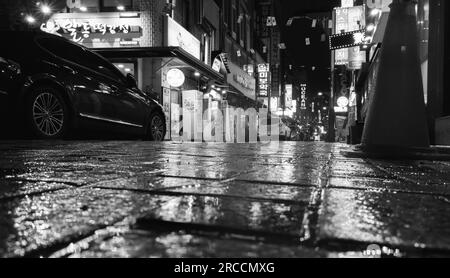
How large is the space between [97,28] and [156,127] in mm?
Answer: 7736

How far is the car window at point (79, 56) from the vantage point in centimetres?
636

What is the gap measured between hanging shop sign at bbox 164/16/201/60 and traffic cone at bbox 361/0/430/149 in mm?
12338

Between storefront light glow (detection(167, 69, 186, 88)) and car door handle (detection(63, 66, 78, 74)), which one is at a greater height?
storefront light glow (detection(167, 69, 186, 88))

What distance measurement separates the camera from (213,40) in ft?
77.3

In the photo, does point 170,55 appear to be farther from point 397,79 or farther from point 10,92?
point 397,79

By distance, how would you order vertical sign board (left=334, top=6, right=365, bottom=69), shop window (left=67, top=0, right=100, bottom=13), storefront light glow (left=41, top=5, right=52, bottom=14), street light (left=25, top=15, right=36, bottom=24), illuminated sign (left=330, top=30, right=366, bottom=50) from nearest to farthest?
street light (left=25, top=15, right=36, bottom=24), storefront light glow (left=41, top=5, right=52, bottom=14), illuminated sign (left=330, top=30, right=366, bottom=50), shop window (left=67, top=0, right=100, bottom=13), vertical sign board (left=334, top=6, right=365, bottom=69)

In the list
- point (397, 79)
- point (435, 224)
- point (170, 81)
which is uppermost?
point (170, 81)

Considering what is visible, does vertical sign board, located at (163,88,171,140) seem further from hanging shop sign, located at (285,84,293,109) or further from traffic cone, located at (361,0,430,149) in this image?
hanging shop sign, located at (285,84,293,109)

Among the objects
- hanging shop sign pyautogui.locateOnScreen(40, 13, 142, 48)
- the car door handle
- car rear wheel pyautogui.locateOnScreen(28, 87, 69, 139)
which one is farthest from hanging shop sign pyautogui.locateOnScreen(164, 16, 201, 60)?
car rear wheel pyautogui.locateOnScreen(28, 87, 69, 139)

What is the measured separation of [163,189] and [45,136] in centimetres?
542

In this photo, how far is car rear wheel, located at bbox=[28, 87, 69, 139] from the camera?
19.6 feet

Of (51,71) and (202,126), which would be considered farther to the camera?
(202,126)

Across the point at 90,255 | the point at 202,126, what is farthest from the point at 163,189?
the point at 202,126

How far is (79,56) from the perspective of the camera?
6.77 meters
